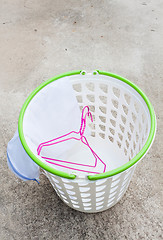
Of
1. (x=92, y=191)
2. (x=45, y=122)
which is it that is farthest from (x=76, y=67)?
(x=92, y=191)

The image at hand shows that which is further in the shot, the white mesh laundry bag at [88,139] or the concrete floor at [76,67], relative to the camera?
the concrete floor at [76,67]

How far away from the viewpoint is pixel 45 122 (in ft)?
3.29

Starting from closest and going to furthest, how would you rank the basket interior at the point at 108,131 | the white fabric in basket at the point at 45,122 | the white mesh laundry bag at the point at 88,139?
the white mesh laundry bag at the point at 88,139 < the white fabric in basket at the point at 45,122 < the basket interior at the point at 108,131

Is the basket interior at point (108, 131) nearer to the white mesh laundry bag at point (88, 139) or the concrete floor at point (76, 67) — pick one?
the white mesh laundry bag at point (88, 139)

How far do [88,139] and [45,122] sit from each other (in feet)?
0.95

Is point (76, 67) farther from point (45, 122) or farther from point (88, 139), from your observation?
point (45, 122)

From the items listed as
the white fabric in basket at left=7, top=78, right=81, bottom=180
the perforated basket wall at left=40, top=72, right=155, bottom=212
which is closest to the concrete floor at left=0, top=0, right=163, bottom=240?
the perforated basket wall at left=40, top=72, right=155, bottom=212

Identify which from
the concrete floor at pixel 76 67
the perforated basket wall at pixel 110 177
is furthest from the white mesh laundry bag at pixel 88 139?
the concrete floor at pixel 76 67

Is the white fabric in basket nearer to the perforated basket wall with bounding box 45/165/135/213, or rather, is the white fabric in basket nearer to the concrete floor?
the perforated basket wall with bounding box 45/165/135/213

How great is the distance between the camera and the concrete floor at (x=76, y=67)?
1050 mm

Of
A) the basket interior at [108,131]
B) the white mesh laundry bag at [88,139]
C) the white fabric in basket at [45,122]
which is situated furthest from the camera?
the basket interior at [108,131]

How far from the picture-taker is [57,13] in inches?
73.0

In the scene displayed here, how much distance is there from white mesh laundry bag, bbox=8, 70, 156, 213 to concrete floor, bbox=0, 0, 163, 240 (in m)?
0.10

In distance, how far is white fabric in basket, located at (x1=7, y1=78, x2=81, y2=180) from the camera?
0.86m
